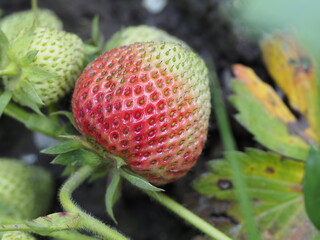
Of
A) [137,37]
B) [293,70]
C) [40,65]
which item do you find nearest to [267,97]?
[293,70]

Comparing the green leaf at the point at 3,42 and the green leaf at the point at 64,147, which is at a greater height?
the green leaf at the point at 3,42

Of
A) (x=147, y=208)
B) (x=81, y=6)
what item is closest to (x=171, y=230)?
(x=147, y=208)

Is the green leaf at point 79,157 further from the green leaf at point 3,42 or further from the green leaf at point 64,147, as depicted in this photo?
the green leaf at point 3,42

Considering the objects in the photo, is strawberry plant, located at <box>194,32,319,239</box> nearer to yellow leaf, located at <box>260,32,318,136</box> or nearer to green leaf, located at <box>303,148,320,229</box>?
yellow leaf, located at <box>260,32,318,136</box>

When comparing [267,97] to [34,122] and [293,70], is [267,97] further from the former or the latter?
[34,122]

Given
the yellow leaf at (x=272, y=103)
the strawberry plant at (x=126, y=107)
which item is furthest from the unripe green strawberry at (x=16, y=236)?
the yellow leaf at (x=272, y=103)

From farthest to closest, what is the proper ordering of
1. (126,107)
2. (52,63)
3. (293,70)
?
(293,70) < (52,63) < (126,107)

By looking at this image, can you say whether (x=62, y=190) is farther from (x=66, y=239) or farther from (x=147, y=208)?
(x=147, y=208)
